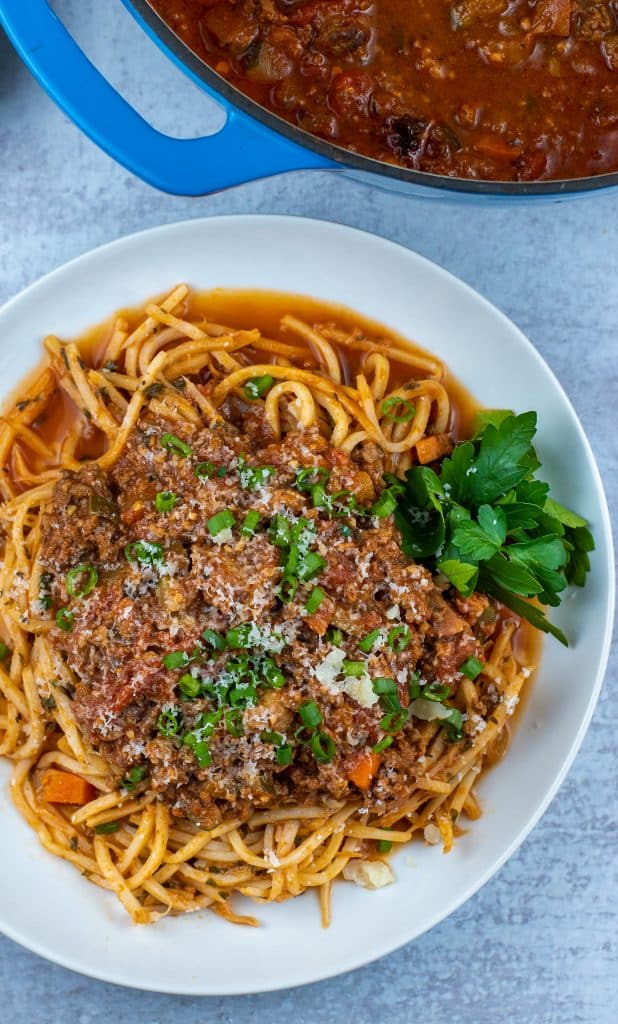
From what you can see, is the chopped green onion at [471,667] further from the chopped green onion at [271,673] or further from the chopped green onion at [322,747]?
the chopped green onion at [271,673]

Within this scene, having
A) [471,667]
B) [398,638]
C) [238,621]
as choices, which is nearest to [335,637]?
[398,638]

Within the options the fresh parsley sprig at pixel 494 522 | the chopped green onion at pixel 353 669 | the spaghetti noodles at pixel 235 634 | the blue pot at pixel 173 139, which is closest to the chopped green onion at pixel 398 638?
the spaghetti noodles at pixel 235 634

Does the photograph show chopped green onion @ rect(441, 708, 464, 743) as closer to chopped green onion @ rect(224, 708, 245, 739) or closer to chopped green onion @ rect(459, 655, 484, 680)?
chopped green onion @ rect(459, 655, 484, 680)

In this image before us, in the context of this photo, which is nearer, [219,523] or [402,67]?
[402,67]

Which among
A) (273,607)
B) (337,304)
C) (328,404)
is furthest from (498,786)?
(337,304)

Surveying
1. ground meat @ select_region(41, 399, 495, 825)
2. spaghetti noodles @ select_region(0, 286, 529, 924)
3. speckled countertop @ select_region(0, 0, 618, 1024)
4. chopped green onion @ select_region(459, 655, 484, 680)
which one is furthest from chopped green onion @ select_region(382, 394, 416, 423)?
chopped green onion @ select_region(459, 655, 484, 680)

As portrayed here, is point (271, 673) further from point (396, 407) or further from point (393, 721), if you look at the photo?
point (396, 407)

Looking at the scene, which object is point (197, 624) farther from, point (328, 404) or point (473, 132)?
point (473, 132)
